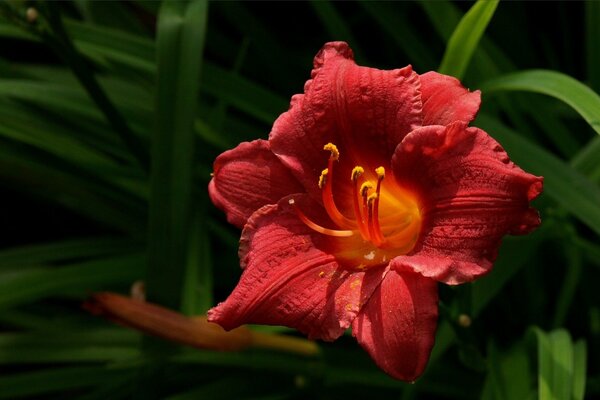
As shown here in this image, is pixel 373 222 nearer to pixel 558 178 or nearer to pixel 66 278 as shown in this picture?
pixel 558 178

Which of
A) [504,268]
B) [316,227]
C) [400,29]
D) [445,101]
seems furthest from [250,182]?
[400,29]

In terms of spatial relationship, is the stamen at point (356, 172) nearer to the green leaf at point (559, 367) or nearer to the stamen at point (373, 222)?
the stamen at point (373, 222)

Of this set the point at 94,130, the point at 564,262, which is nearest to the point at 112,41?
the point at 94,130

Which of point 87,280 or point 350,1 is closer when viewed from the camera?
point 87,280

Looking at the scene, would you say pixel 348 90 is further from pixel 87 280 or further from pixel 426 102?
pixel 87 280

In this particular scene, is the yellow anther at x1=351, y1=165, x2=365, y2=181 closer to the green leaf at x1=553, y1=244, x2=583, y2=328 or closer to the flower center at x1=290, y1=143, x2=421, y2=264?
the flower center at x1=290, y1=143, x2=421, y2=264

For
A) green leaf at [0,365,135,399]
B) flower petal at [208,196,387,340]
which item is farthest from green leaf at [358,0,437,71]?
green leaf at [0,365,135,399]
